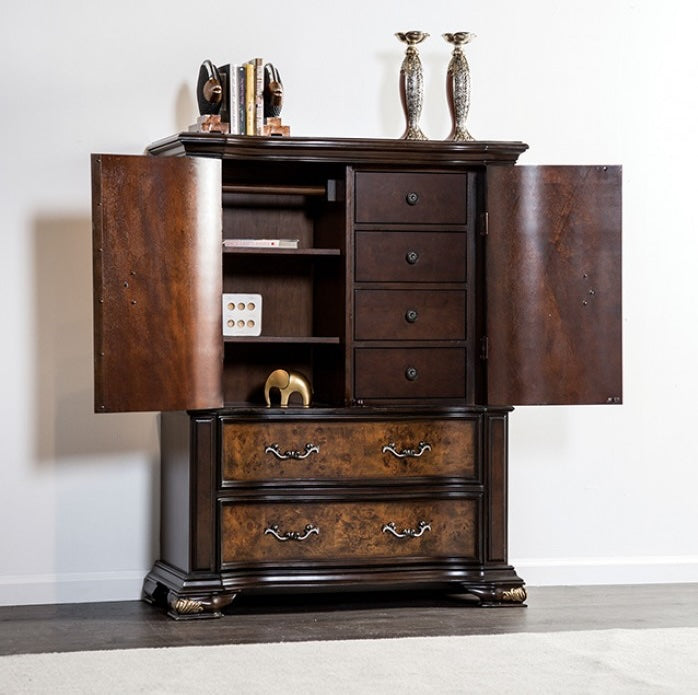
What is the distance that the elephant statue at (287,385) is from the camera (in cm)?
429

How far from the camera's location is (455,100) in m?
4.43

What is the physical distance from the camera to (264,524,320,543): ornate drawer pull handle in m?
4.15

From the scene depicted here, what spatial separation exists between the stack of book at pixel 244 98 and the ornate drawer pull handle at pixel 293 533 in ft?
4.04

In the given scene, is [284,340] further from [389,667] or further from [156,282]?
[389,667]

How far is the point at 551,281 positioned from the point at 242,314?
988mm

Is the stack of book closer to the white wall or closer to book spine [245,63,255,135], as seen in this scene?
book spine [245,63,255,135]

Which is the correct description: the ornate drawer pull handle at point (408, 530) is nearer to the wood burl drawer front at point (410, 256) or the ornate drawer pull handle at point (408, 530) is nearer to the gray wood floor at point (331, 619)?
the gray wood floor at point (331, 619)

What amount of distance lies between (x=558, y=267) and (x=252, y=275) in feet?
3.38

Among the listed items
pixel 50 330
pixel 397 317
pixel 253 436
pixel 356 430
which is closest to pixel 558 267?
pixel 397 317

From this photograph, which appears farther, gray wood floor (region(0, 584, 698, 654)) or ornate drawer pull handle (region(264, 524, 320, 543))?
ornate drawer pull handle (region(264, 524, 320, 543))

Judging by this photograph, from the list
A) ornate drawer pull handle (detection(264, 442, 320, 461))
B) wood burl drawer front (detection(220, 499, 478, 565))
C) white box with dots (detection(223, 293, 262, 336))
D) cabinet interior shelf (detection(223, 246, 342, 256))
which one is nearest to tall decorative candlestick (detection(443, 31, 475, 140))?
cabinet interior shelf (detection(223, 246, 342, 256))

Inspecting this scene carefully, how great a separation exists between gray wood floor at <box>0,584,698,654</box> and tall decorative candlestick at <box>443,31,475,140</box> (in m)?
1.52

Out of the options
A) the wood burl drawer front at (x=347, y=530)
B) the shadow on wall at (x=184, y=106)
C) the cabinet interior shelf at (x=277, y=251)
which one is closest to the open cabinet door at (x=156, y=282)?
the cabinet interior shelf at (x=277, y=251)

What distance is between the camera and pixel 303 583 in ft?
13.6
